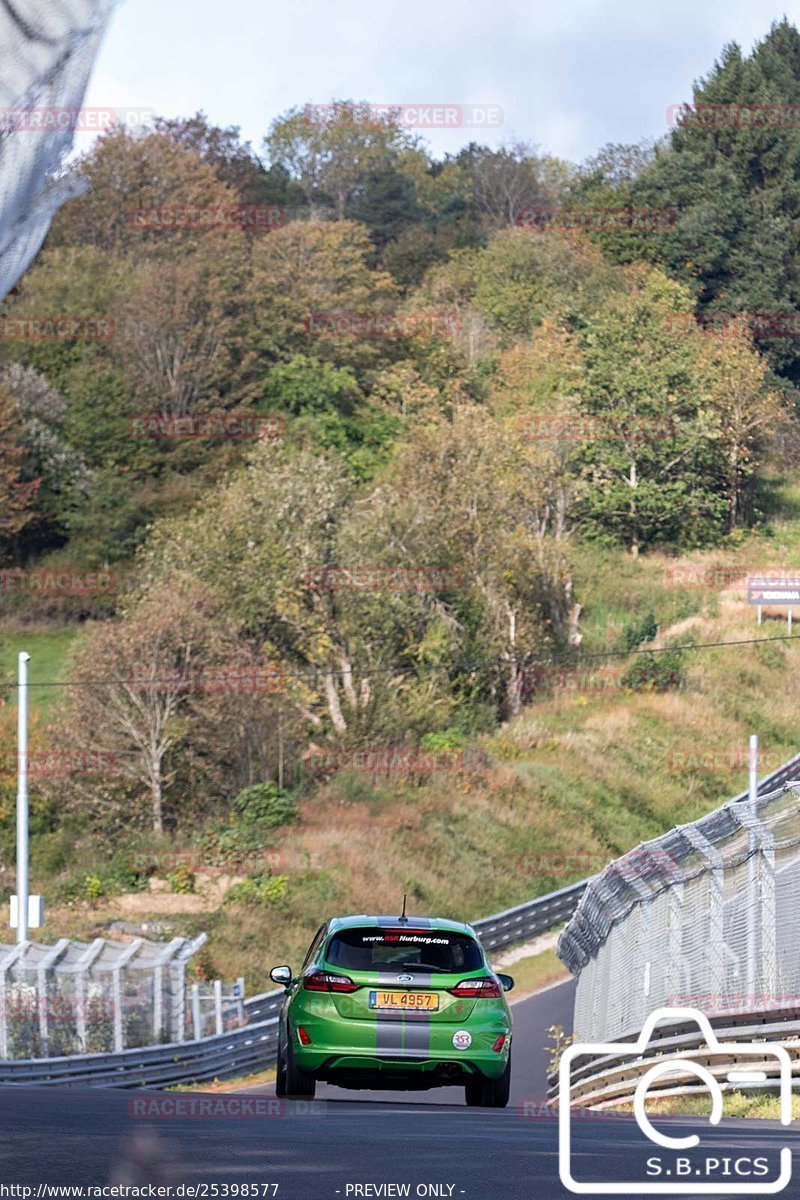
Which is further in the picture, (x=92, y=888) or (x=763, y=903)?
(x=92, y=888)

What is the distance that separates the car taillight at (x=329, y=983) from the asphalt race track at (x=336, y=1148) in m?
0.85

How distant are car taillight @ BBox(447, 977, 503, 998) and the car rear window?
0.40 ft

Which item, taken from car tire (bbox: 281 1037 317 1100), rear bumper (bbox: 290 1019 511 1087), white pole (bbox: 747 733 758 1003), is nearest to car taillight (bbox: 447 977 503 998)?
rear bumper (bbox: 290 1019 511 1087)

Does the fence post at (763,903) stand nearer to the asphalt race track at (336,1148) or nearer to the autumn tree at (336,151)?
the asphalt race track at (336,1148)

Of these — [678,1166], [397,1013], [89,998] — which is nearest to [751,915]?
[397,1013]

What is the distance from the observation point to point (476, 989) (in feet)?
43.6

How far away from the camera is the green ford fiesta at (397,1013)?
13.1 meters

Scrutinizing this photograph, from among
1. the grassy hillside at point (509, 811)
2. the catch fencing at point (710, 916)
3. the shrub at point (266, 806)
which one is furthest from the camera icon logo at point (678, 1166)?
the shrub at point (266, 806)

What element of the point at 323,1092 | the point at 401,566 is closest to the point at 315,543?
the point at 401,566

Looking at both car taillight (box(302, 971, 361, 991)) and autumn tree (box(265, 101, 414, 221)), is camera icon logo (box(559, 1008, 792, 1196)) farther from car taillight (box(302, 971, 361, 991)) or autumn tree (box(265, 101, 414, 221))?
autumn tree (box(265, 101, 414, 221))

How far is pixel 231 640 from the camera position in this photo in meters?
62.3

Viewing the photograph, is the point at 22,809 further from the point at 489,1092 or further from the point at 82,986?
the point at 489,1092

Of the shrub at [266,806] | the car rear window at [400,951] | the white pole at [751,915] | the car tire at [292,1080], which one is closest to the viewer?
the car rear window at [400,951]

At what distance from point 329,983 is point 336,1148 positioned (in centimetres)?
442
